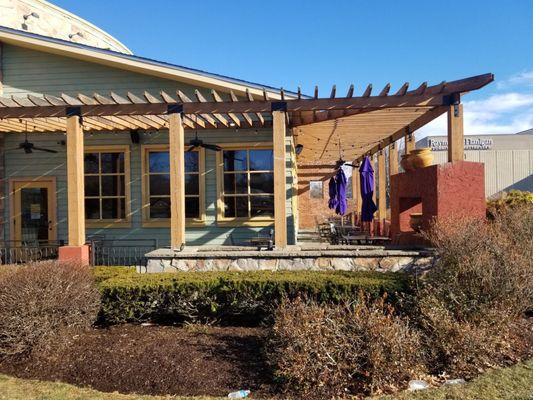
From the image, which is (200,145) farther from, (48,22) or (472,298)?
(48,22)

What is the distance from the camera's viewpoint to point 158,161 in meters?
10.9

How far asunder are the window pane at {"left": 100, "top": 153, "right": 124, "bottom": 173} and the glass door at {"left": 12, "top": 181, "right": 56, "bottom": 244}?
5.04 ft

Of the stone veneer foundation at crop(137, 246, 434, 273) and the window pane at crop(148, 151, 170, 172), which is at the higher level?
the window pane at crop(148, 151, 170, 172)

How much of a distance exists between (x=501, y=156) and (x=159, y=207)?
4116cm

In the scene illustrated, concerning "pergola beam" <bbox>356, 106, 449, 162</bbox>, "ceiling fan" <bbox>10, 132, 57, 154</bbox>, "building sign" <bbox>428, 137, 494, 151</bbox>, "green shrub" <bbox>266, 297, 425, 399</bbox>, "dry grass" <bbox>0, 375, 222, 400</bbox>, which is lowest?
"dry grass" <bbox>0, 375, 222, 400</bbox>

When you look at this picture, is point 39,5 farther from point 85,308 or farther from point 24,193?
point 85,308

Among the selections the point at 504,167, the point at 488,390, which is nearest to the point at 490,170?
the point at 504,167

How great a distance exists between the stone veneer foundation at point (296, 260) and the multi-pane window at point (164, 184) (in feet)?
10.9

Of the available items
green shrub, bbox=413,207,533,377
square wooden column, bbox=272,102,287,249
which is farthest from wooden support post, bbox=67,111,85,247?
green shrub, bbox=413,207,533,377

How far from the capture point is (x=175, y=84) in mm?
10516

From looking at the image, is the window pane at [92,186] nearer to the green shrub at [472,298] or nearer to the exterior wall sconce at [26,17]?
the exterior wall sconce at [26,17]

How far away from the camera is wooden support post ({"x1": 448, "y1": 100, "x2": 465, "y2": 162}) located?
7324 mm

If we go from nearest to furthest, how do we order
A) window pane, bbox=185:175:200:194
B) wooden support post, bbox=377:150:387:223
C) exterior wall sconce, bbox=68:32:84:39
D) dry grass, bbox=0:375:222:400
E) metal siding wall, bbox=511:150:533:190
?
1. dry grass, bbox=0:375:222:400
2. window pane, bbox=185:175:200:194
3. wooden support post, bbox=377:150:387:223
4. exterior wall sconce, bbox=68:32:84:39
5. metal siding wall, bbox=511:150:533:190

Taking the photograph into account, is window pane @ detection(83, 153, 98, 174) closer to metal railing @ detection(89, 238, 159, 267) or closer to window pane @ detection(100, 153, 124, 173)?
window pane @ detection(100, 153, 124, 173)
